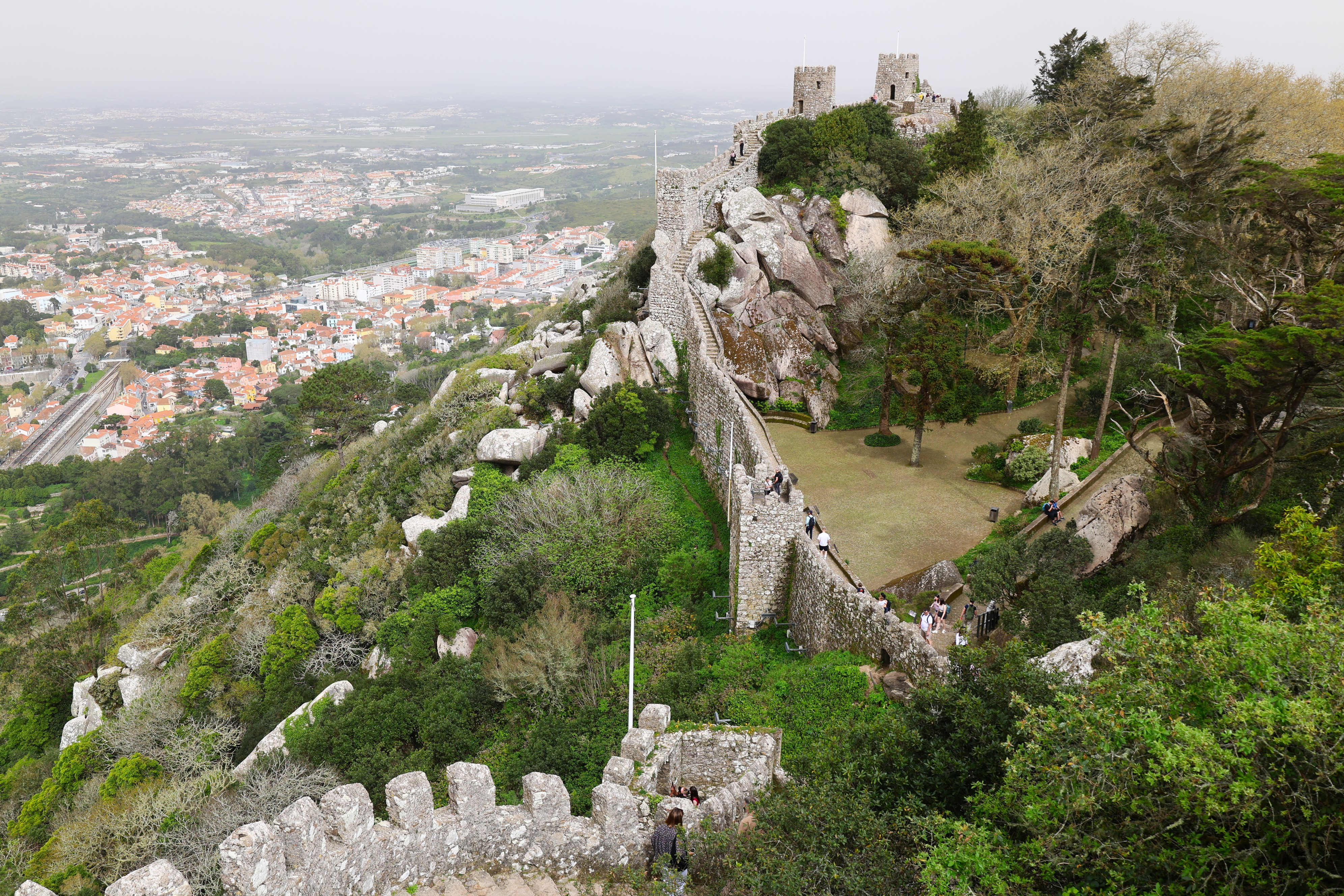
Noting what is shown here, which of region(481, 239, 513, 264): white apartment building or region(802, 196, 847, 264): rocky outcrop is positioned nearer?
region(802, 196, 847, 264): rocky outcrop

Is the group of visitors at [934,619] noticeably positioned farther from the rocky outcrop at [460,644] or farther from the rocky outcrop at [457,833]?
the rocky outcrop at [460,644]

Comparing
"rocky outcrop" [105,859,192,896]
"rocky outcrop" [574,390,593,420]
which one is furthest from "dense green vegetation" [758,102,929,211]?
"rocky outcrop" [105,859,192,896]

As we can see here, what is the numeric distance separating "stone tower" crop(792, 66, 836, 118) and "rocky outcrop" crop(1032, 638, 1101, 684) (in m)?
29.9

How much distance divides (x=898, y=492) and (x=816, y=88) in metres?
22.1

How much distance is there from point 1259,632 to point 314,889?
340 inches

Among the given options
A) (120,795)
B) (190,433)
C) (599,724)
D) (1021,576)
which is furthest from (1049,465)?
(190,433)

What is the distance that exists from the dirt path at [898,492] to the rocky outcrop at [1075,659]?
21.0 feet

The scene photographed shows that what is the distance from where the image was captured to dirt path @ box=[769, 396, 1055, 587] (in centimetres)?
1791

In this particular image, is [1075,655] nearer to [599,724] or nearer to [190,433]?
[599,724]

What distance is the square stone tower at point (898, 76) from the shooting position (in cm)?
3900

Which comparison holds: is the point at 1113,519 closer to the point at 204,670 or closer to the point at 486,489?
the point at 486,489

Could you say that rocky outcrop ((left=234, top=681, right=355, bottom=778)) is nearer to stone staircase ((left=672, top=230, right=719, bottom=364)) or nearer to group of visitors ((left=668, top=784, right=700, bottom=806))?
group of visitors ((left=668, top=784, right=700, bottom=806))

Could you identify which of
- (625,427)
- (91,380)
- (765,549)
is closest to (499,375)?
(625,427)

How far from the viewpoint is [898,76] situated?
39.1m
